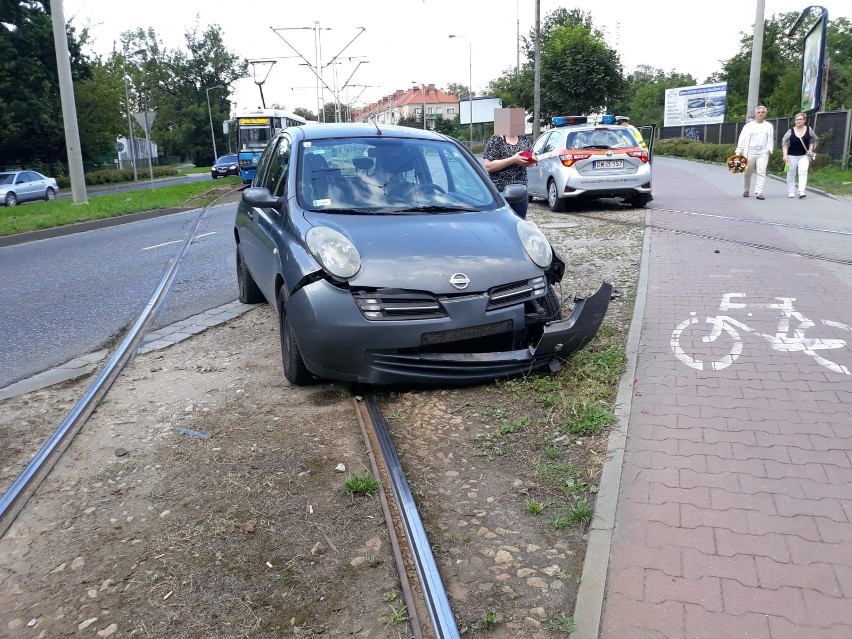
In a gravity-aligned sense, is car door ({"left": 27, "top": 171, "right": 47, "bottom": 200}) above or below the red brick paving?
above

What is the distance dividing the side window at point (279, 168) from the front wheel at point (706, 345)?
3216mm

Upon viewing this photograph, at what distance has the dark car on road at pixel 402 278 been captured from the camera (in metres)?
4.68

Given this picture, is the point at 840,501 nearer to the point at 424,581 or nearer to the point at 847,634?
the point at 847,634

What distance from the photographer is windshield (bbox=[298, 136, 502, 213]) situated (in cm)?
559

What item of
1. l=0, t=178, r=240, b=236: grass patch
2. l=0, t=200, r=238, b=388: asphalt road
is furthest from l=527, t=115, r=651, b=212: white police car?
l=0, t=178, r=240, b=236: grass patch

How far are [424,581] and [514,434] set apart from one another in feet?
4.98

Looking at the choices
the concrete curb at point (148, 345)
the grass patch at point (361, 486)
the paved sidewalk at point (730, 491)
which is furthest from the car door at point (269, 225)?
the paved sidewalk at point (730, 491)

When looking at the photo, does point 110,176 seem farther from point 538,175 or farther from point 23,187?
point 538,175

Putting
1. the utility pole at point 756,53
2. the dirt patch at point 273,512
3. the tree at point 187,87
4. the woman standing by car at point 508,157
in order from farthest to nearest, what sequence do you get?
1. the tree at point 187,87
2. the utility pole at point 756,53
3. the woman standing by car at point 508,157
4. the dirt patch at point 273,512

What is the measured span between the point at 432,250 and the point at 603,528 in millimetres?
2224

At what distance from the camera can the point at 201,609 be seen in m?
2.89

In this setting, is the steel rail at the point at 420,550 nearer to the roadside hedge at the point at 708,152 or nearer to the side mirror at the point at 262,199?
the side mirror at the point at 262,199

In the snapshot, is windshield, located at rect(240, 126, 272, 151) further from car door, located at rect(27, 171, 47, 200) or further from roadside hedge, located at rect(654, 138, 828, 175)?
roadside hedge, located at rect(654, 138, 828, 175)

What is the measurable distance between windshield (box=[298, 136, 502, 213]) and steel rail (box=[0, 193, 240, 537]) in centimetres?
196
